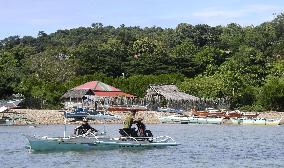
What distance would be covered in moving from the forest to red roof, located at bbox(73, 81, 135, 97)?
11.8ft

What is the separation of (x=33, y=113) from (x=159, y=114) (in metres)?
16.4

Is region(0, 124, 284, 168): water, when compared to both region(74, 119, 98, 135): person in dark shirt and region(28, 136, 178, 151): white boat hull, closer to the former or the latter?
region(28, 136, 178, 151): white boat hull

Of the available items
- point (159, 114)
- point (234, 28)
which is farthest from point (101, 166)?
point (234, 28)

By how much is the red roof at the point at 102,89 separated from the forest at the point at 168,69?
11.8 ft

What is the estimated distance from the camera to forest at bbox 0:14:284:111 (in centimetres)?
8950

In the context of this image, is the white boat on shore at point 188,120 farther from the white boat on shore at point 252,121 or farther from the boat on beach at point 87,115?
the boat on beach at point 87,115

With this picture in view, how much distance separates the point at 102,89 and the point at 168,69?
71.8 feet

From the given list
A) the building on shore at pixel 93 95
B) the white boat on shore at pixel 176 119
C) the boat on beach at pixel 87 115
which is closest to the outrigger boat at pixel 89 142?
the boat on beach at pixel 87 115

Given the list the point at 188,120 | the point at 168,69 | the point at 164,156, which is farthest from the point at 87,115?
the point at 168,69

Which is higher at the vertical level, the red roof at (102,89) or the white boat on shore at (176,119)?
the red roof at (102,89)

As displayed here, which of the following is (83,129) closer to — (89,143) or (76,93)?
(89,143)

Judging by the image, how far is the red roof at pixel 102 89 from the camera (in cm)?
9294

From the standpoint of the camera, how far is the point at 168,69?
4451 inches

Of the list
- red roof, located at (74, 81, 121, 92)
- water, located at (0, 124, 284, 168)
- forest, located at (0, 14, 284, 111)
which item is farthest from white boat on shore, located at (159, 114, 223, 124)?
water, located at (0, 124, 284, 168)
